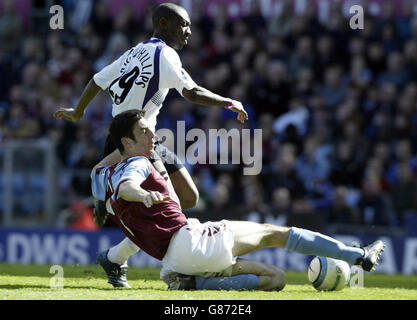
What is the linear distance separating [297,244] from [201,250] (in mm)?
741

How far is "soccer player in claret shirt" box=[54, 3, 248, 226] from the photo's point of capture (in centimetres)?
719

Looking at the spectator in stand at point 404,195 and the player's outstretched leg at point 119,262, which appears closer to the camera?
the player's outstretched leg at point 119,262

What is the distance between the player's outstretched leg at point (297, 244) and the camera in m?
6.67

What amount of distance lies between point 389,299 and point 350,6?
9770 millimetres

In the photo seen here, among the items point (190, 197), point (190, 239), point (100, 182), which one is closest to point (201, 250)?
point (190, 239)

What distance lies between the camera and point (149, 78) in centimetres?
734

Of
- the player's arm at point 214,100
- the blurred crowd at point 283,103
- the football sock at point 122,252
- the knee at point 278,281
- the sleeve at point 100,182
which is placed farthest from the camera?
the blurred crowd at point 283,103

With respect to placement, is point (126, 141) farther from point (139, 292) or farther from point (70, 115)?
point (70, 115)

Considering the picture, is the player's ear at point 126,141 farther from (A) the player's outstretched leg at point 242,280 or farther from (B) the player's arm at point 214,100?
(A) the player's outstretched leg at point 242,280

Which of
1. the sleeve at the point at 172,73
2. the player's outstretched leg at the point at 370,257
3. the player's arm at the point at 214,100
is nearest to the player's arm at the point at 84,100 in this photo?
the sleeve at the point at 172,73

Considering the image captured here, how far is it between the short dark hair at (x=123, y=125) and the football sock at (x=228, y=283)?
1.18m

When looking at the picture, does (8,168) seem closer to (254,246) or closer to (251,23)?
(251,23)
